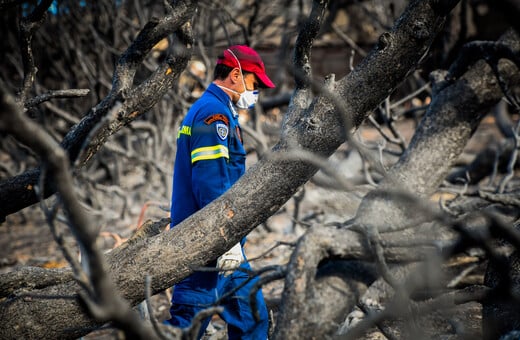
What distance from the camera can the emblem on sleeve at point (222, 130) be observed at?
304 cm

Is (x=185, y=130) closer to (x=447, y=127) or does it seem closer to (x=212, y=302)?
(x=212, y=302)

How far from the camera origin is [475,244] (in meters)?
1.92

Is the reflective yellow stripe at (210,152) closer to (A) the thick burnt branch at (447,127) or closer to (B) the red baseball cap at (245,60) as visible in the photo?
(B) the red baseball cap at (245,60)

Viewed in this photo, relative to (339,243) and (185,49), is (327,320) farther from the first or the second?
(185,49)

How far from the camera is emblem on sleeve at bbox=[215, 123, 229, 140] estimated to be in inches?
120

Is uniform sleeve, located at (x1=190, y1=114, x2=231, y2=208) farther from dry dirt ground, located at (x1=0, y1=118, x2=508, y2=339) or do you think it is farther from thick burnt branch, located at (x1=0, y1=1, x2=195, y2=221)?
dry dirt ground, located at (x1=0, y1=118, x2=508, y2=339)

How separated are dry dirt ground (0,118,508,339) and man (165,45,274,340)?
3.62 ft

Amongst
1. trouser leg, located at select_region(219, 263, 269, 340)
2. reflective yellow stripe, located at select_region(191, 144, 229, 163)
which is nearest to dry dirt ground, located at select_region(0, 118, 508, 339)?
trouser leg, located at select_region(219, 263, 269, 340)

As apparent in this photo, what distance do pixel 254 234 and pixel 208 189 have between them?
3.72 meters

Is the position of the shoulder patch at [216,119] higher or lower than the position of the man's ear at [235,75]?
lower

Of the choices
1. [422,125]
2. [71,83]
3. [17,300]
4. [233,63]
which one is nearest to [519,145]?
[422,125]

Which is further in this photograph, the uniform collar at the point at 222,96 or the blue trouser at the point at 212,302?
Result: the uniform collar at the point at 222,96

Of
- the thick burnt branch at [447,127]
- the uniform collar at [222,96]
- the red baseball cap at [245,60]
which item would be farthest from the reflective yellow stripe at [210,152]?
the thick burnt branch at [447,127]

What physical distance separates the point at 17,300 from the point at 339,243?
59.3 inches
